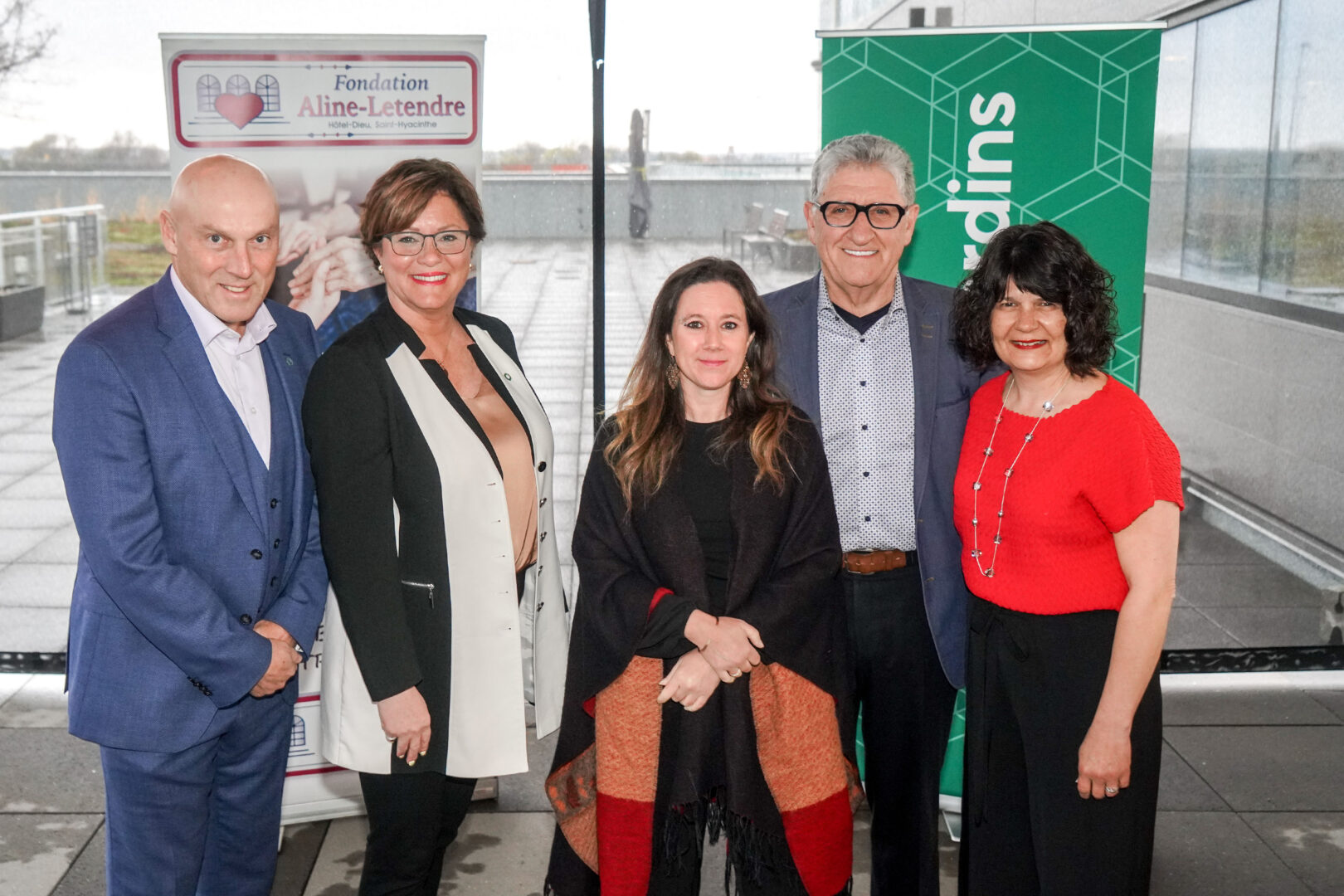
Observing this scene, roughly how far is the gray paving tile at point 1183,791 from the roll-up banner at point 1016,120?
1.32 metres

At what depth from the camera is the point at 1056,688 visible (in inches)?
78.6

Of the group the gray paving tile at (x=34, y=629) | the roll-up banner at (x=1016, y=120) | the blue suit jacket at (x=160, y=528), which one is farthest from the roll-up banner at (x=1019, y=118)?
the gray paving tile at (x=34, y=629)

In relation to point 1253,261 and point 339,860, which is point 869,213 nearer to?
point 339,860

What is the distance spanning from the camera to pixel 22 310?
6.71 meters

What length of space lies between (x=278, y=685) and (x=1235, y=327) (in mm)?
5314

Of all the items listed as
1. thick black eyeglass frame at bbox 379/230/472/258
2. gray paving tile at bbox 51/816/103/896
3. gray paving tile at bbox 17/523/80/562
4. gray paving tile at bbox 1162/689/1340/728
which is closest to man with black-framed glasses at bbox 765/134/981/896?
thick black eyeglass frame at bbox 379/230/472/258

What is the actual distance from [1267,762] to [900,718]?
187 centimetres

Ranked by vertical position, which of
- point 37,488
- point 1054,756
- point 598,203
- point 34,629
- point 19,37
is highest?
point 19,37

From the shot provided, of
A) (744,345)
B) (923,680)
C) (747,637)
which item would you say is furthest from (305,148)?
(923,680)

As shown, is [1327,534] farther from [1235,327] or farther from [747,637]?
[747,637]

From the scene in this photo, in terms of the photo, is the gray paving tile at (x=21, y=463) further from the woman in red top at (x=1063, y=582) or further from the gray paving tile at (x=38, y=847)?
the woman in red top at (x=1063, y=582)

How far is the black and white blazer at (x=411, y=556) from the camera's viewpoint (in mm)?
1939

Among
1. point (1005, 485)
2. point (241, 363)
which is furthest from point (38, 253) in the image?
point (1005, 485)

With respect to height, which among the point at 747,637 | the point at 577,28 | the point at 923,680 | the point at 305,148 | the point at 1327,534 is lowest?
the point at 1327,534
